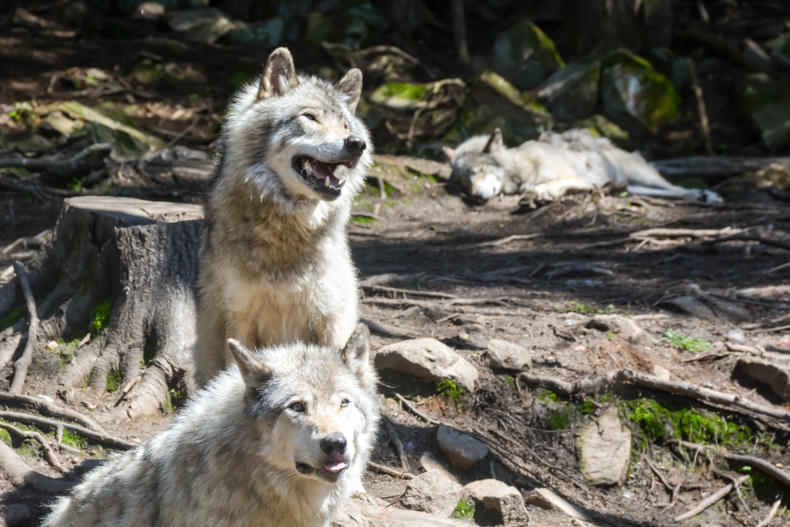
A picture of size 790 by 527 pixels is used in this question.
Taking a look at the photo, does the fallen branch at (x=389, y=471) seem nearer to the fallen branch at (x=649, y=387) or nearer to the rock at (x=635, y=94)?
the fallen branch at (x=649, y=387)

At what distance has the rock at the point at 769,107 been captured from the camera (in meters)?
16.6

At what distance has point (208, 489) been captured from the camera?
3721mm

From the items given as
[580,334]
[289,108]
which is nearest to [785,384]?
[580,334]

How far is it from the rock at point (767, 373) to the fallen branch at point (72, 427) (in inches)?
216

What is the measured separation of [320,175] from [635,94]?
48.8ft

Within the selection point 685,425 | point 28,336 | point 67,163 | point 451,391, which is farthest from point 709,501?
point 67,163

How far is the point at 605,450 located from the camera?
21.5 ft

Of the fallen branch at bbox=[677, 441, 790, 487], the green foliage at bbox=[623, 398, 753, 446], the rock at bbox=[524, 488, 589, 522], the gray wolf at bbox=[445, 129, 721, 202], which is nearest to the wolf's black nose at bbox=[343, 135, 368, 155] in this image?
the rock at bbox=[524, 488, 589, 522]

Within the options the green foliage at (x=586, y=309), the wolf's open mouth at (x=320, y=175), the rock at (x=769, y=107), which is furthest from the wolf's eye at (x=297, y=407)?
the rock at (x=769, y=107)

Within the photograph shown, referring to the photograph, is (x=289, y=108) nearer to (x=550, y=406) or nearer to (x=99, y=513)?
(x=99, y=513)

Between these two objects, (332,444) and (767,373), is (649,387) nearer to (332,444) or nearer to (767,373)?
(767,373)

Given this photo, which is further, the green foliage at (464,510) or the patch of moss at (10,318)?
the patch of moss at (10,318)

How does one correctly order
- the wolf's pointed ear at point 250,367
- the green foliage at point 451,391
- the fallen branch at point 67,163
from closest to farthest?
the wolf's pointed ear at point 250,367 < the green foliage at point 451,391 < the fallen branch at point 67,163

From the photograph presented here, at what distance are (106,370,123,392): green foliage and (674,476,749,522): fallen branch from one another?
186 inches
